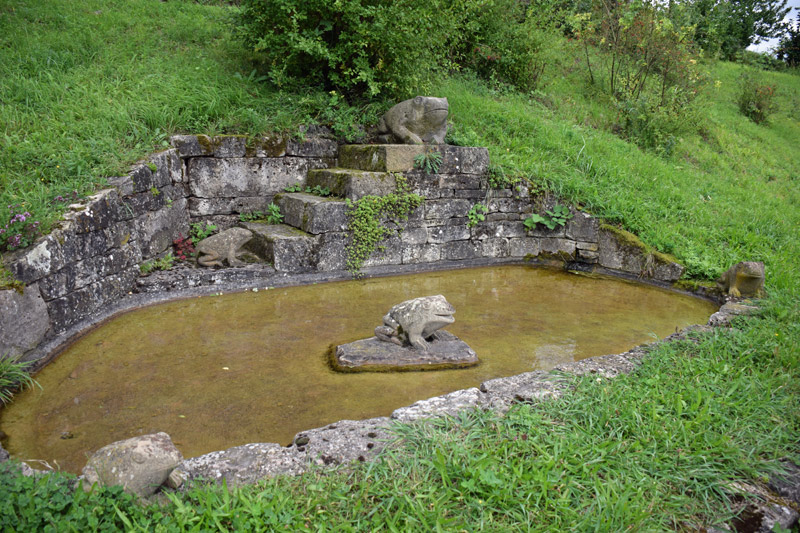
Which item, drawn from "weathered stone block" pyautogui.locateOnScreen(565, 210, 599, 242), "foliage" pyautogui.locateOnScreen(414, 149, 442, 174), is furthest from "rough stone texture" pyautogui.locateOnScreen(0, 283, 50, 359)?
"weathered stone block" pyautogui.locateOnScreen(565, 210, 599, 242)

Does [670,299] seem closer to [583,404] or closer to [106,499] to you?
[583,404]

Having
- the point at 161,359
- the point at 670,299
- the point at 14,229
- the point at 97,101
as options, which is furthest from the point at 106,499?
the point at 670,299

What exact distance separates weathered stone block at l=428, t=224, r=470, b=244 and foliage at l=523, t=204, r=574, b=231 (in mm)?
956

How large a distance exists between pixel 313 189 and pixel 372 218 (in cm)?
112

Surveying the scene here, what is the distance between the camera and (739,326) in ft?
13.3

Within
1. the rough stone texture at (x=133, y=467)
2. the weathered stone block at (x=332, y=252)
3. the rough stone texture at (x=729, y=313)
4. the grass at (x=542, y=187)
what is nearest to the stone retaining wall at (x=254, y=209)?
the weathered stone block at (x=332, y=252)

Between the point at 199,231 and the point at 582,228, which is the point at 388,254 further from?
the point at 582,228

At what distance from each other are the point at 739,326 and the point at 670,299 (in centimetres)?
188

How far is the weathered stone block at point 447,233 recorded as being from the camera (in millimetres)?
6770

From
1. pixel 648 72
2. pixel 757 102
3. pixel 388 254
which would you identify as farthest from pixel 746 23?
pixel 388 254

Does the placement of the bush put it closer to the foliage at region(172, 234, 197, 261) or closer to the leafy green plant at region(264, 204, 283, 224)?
the leafy green plant at region(264, 204, 283, 224)

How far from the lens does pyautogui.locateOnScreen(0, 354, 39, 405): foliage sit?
11.0ft

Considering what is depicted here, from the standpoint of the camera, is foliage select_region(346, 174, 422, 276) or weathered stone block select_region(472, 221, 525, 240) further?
weathered stone block select_region(472, 221, 525, 240)

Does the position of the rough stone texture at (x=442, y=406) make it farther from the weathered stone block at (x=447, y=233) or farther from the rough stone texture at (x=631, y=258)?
the rough stone texture at (x=631, y=258)
